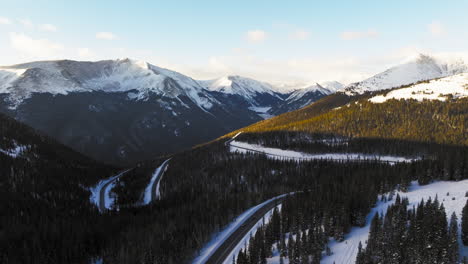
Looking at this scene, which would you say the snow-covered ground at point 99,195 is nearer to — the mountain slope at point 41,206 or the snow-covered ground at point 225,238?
the mountain slope at point 41,206

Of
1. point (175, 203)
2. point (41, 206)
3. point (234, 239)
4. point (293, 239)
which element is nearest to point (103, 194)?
point (41, 206)

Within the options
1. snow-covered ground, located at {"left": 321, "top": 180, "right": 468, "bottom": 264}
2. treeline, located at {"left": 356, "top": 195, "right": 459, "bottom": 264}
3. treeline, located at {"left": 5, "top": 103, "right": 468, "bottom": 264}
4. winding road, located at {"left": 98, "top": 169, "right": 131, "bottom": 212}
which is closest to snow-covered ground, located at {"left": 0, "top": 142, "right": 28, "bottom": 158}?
treeline, located at {"left": 5, "top": 103, "right": 468, "bottom": 264}

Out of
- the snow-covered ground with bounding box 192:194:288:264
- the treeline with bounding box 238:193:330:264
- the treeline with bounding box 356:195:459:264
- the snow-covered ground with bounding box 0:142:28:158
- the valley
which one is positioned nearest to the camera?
the treeline with bounding box 356:195:459:264

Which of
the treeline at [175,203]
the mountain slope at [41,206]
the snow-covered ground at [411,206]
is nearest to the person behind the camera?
the snow-covered ground at [411,206]

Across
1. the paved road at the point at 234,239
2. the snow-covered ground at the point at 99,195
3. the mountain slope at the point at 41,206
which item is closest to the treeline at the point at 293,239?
the paved road at the point at 234,239

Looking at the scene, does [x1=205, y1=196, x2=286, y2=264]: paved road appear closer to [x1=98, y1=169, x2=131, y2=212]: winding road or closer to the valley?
the valley
